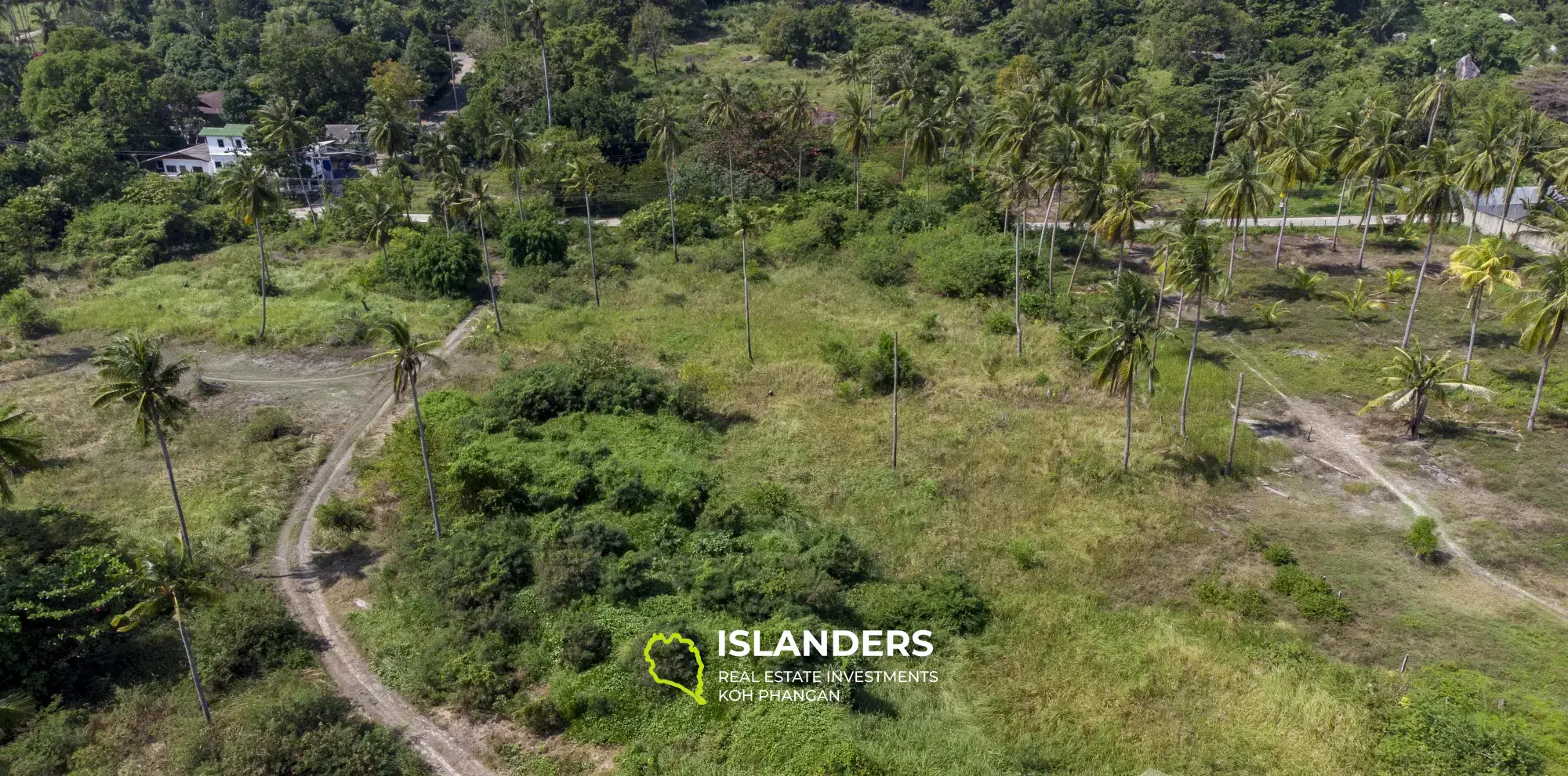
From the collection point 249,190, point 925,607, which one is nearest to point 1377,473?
point 925,607

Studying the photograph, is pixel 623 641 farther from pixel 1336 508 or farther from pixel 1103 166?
pixel 1103 166

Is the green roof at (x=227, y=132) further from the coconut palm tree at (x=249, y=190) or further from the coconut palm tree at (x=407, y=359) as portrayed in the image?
the coconut palm tree at (x=407, y=359)

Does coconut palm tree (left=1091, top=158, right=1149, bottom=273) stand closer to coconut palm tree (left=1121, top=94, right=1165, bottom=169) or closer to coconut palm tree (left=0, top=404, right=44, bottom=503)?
coconut palm tree (left=1121, top=94, right=1165, bottom=169)

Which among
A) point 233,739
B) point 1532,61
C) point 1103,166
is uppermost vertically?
point 1532,61

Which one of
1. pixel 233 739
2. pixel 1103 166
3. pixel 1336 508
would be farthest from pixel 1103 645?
pixel 1103 166

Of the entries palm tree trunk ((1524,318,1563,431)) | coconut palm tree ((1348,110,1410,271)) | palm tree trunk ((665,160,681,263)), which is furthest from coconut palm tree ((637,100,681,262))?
palm tree trunk ((1524,318,1563,431))
